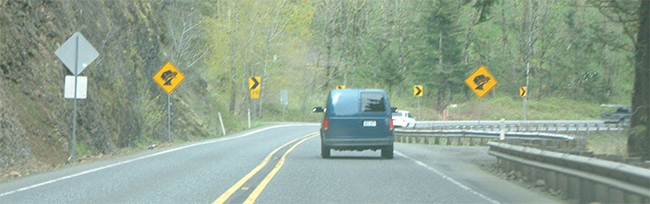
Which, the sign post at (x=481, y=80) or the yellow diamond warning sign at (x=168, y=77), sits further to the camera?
the yellow diamond warning sign at (x=168, y=77)

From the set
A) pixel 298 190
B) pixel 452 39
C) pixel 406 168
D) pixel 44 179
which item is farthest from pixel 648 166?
pixel 452 39

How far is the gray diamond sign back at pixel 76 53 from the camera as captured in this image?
21.7 meters

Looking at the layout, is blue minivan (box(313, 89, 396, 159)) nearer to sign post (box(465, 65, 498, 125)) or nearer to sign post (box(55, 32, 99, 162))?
sign post (box(55, 32, 99, 162))

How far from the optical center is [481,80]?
1202 inches

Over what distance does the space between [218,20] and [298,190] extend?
4977 centimetres

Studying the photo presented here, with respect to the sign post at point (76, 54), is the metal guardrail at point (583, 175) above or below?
below

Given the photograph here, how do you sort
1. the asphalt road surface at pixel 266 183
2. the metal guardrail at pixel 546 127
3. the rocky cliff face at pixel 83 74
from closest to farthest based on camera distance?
the asphalt road surface at pixel 266 183, the rocky cliff face at pixel 83 74, the metal guardrail at pixel 546 127

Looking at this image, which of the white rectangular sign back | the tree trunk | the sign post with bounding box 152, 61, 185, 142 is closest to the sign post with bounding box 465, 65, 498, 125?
the tree trunk

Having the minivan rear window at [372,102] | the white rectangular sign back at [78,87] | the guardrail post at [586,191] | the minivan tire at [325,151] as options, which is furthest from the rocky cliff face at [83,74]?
the guardrail post at [586,191]

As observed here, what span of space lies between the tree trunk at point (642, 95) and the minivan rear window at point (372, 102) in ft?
19.9

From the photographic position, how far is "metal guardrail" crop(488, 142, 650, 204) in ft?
31.1

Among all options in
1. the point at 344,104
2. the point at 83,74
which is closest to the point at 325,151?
the point at 344,104

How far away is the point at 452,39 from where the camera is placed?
7444cm

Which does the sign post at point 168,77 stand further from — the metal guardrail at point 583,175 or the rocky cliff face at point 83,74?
the metal guardrail at point 583,175
